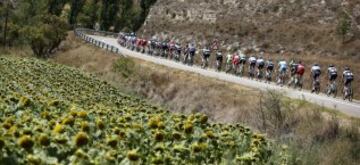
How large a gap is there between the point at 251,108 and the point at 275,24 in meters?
35.0

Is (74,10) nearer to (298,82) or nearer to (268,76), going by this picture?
(268,76)

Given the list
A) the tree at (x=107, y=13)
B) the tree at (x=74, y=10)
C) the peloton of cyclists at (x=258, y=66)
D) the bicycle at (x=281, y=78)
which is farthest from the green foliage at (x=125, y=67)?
the tree at (x=74, y=10)

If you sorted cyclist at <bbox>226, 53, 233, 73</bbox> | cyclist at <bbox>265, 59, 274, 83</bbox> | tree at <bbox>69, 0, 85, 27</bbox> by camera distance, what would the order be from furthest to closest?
1. tree at <bbox>69, 0, 85, 27</bbox>
2. cyclist at <bbox>226, 53, 233, 73</bbox>
3. cyclist at <bbox>265, 59, 274, 83</bbox>

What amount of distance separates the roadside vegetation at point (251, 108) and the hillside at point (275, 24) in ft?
45.9

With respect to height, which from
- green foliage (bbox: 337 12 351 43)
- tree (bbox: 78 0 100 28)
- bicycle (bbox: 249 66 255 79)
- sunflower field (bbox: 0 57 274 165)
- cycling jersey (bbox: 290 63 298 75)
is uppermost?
sunflower field (bbox: 0 57 274 165)

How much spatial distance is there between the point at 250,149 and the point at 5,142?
4.34 metres

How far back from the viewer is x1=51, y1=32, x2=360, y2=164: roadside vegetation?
16.5m

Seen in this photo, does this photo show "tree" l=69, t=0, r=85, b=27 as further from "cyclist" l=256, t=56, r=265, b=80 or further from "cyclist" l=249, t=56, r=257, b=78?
"cyclist" l=256, t=56, r=265, b=80

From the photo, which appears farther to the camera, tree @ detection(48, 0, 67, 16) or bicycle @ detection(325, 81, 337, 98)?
tree @ detection(48, 0, 67, 16)

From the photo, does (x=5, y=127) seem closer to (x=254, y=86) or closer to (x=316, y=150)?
(x=316, y=150)

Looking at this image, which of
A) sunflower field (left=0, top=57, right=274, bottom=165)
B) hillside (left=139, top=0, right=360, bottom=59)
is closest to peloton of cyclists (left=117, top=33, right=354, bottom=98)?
hillside (left=139, top=0, right=360, bottom=59)

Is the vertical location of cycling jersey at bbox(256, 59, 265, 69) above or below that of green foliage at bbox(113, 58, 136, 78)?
above

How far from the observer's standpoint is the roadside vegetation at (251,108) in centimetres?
1650

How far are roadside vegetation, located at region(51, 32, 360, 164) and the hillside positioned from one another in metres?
14.0
